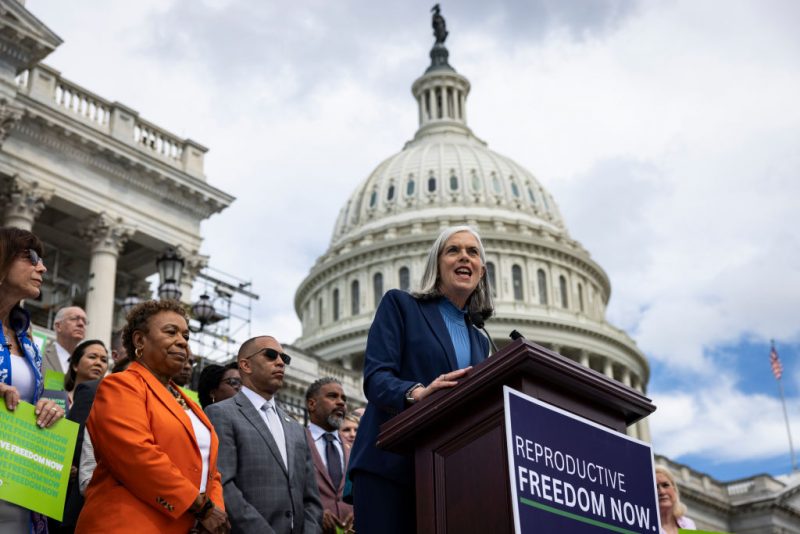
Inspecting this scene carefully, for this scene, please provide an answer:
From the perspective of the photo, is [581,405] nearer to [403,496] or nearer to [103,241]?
[403,496]

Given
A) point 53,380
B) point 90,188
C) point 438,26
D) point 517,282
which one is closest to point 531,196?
point 517,282

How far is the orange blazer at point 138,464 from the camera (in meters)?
4.59

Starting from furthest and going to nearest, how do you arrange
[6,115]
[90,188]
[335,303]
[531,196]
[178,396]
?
[531,196] < [335,303] < [90,188] < [6,115] < [178,396]

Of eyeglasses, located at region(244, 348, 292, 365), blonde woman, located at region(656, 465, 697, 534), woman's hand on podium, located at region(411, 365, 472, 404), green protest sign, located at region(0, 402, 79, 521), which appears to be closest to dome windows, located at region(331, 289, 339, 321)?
blonde woman, located at region(656, 465, 697, 534)

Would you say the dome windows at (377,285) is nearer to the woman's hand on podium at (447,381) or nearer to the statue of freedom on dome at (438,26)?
the statue of freedom on dome at (438,26)

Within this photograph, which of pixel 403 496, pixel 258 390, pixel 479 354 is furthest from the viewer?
pixel 258 390

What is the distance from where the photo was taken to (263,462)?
19.2 ft

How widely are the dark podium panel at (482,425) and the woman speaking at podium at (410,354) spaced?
6.4 inches

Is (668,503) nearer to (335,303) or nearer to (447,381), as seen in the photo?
(447,381)

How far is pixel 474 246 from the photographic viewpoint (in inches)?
185

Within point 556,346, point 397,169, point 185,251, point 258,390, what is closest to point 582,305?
point 556,346

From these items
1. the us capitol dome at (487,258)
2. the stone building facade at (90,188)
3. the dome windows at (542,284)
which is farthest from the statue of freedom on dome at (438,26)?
the stone building facade at (90,188)

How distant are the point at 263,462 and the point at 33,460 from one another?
138 centimetres

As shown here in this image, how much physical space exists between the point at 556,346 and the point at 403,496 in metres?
72.2
